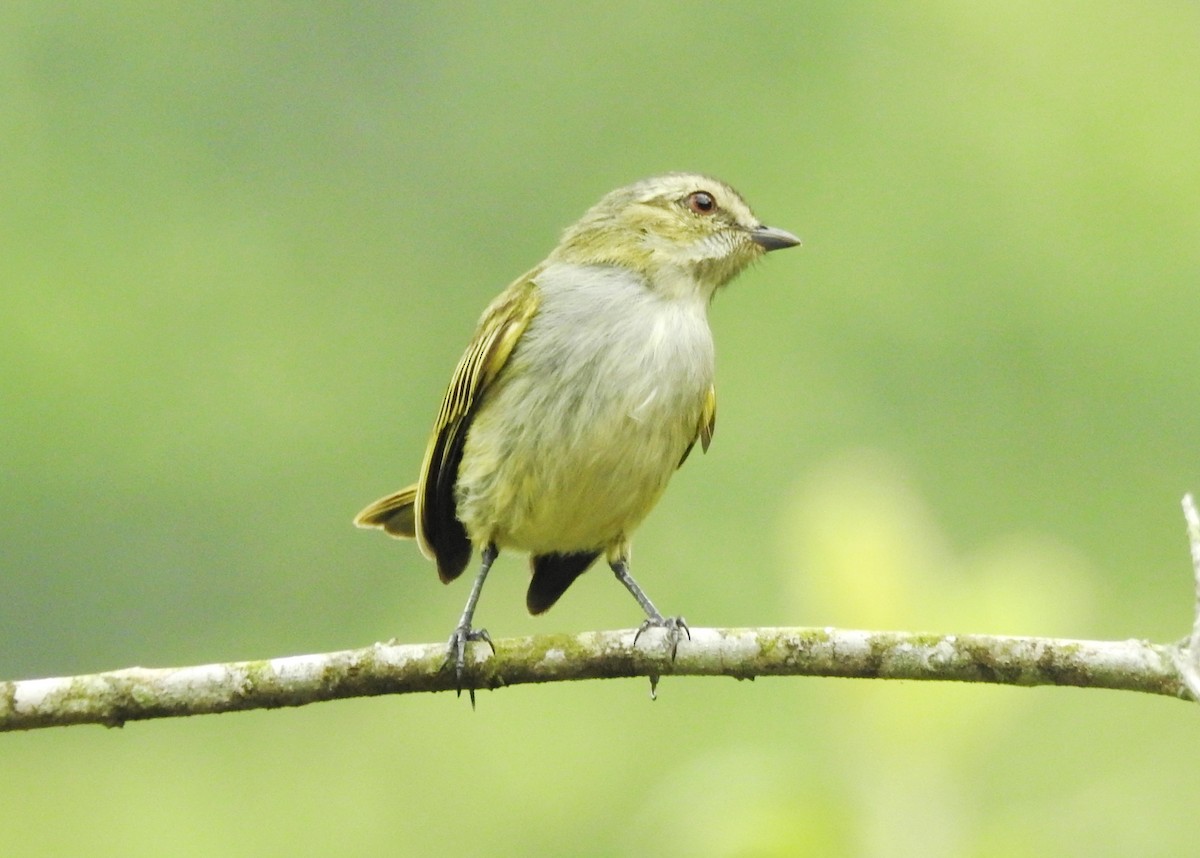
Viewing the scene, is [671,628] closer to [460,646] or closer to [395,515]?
[460,646]

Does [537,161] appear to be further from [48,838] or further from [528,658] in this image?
[528,658]

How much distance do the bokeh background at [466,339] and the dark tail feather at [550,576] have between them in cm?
97

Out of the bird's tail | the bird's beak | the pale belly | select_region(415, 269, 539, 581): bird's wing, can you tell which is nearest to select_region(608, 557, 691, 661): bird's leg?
the pale belly

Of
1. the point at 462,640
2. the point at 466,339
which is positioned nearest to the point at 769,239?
the point at 462,640

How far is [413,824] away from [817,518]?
1530cm

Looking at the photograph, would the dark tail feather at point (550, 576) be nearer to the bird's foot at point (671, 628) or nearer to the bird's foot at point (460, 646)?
the bird's foot at point (671, 628)

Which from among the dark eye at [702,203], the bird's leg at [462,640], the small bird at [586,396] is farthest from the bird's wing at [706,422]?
the bird's leg at [462,640]

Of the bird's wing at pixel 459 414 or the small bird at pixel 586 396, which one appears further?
the bird's wing at pixel 459 414

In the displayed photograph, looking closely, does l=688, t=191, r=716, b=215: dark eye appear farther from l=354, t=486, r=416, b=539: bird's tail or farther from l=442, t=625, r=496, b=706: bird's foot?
l=442, t=625, r=496, b=706: bird's foot

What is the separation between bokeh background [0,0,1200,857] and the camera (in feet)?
59.5

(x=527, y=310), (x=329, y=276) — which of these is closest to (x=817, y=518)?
(x=527, y=310)

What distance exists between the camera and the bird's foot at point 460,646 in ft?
16.7

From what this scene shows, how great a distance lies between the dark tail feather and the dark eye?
122cm

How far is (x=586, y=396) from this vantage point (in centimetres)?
570
